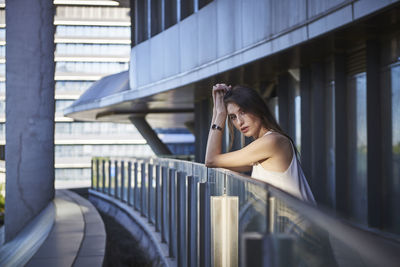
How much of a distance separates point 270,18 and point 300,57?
1377 mm

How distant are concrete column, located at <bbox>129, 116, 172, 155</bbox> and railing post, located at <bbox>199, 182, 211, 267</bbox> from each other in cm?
2764

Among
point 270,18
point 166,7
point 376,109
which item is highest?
point 166,7

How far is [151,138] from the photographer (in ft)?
108

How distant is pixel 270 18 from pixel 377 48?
2.14 metres

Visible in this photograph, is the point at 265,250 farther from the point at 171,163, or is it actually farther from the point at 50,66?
the point at 50,66

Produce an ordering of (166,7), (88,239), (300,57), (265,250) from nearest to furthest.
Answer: (265,250) < (88,239) < (300,57) < (166,7)

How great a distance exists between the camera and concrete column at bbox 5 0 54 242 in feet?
43.6

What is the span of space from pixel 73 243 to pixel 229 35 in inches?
286

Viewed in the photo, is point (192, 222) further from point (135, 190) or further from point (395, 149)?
point (135, 190)

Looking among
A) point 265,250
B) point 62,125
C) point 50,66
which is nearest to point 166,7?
point 50,66

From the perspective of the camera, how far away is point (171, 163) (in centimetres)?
838

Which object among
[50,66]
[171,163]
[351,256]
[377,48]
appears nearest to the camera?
[351,256]

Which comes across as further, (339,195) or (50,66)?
(50,66)

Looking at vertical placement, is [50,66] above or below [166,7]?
below
